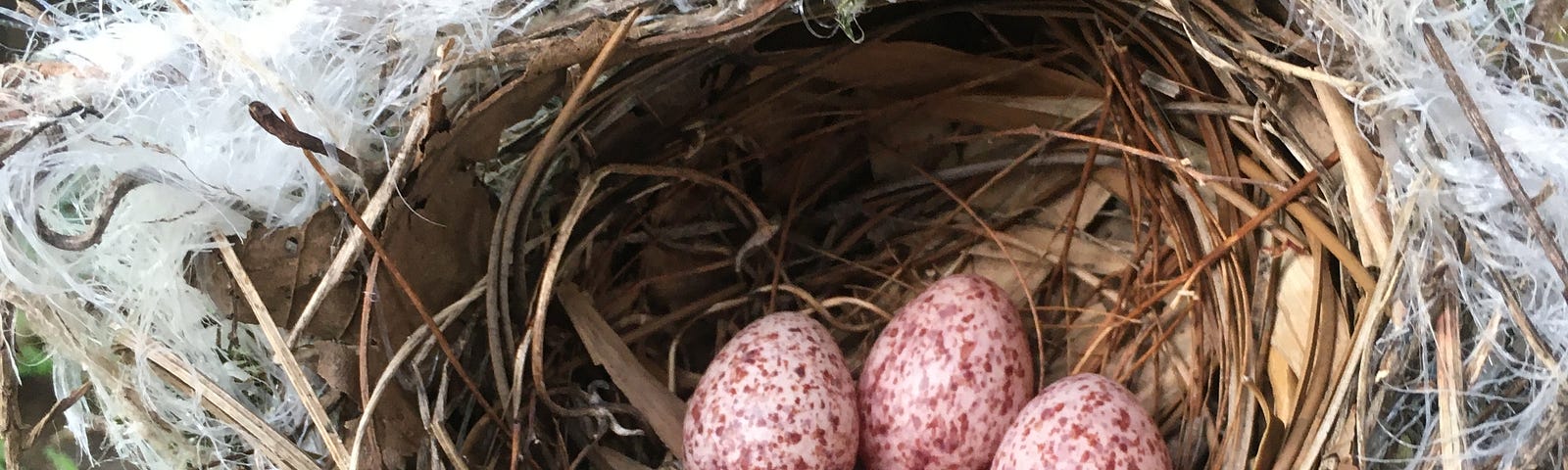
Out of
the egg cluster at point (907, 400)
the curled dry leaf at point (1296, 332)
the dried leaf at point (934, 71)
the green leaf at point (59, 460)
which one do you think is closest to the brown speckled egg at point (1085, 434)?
the egg cluster at point (907, 400)

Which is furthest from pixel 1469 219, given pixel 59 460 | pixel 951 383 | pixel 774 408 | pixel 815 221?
pixel 59 460

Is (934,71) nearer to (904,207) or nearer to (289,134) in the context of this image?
(904,207)

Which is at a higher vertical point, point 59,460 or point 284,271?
point 284,271

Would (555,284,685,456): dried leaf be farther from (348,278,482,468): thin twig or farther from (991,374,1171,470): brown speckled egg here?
(991,374,1171,470): brown speckled egg

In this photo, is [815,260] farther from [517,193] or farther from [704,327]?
[517,193]

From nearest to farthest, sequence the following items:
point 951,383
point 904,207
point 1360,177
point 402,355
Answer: point 1360,177 < point 402,355 < point 951,383 < point 904,207

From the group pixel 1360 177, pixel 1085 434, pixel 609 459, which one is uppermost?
pixel 1360 177

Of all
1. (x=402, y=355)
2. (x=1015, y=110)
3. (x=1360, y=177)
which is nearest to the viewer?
(x=1360, y=177)

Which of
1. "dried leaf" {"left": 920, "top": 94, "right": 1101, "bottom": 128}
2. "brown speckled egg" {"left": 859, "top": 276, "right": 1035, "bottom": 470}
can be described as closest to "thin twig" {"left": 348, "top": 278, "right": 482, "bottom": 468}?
"brown speckled egg" {"left": 859, "top": 276, "right": 1035, "bottom": 470}
